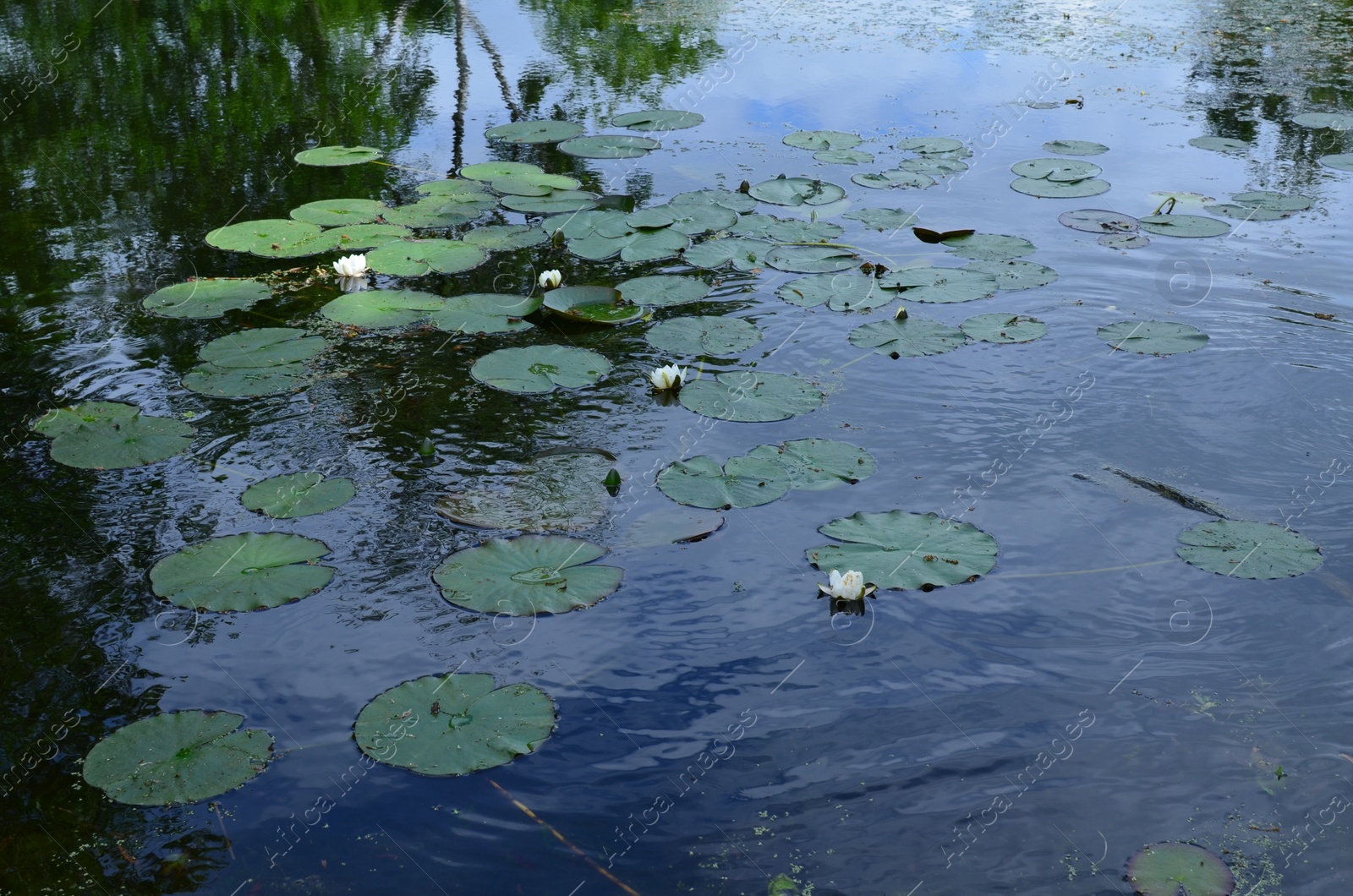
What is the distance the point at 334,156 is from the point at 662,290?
10.8ft

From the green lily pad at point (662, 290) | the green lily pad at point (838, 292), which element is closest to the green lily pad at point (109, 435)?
the green lily pad at point (662, 290)

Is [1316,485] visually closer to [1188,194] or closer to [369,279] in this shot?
[1188,194]

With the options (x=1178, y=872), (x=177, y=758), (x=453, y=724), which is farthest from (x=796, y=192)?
(x=177, y=758)

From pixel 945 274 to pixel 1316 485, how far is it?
2.24m

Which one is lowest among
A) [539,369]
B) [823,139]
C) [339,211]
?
[539,369]

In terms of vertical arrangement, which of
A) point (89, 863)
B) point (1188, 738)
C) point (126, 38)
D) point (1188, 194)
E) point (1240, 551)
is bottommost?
point (89, 863)

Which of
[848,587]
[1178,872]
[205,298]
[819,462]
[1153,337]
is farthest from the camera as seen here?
[205,298]

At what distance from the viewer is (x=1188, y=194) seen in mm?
6797

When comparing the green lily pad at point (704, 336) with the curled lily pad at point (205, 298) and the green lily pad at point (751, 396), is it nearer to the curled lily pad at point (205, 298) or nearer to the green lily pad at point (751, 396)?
the green lily pad at point (751, 396)

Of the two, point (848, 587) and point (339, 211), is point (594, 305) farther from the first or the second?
point (848, 587)

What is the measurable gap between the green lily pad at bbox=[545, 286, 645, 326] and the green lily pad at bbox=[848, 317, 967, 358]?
1.18 m

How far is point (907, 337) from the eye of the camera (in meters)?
5.11

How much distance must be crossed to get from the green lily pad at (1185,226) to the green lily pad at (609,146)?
361 cm

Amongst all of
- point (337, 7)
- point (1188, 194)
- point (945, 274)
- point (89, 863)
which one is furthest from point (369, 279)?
point (337, 7)
